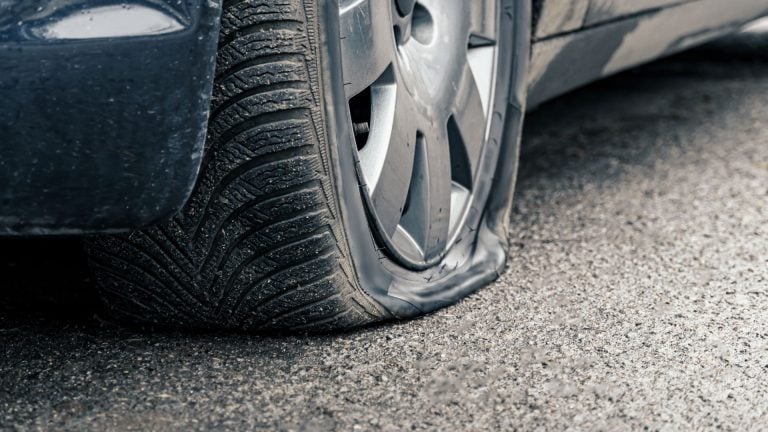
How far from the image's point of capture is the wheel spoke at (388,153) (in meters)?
1.51

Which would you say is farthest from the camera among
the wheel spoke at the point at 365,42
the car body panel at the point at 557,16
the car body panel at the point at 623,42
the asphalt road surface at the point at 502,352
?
the car body panel at the point at 623,42

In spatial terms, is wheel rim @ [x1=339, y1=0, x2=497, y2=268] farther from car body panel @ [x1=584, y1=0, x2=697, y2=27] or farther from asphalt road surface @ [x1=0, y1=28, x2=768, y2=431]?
car body panel @ [x1=584, y1=0, x2=697, y2=27]

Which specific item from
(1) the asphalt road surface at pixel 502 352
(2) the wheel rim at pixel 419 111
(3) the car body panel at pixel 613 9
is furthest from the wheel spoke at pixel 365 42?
(3) the car body panel at pixel 613 9

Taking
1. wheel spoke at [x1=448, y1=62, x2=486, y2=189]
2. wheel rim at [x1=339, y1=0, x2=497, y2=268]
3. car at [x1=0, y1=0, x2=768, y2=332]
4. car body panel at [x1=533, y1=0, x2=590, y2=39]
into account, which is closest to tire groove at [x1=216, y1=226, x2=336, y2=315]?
car at [x1=0, y1=0, x2=768, y2=332]

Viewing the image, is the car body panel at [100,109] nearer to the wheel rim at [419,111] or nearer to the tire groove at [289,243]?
the tire groove at [289,243]

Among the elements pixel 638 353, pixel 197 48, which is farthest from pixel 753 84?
pixel 197 48

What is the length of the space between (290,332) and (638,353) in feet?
1.72

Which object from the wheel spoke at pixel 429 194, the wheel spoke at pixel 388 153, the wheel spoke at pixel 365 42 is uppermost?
the wheel spoke at pixel 365 42

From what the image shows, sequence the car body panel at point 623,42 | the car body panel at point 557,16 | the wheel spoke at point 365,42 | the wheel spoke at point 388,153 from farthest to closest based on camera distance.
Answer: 1. the car body panel at point 623,42
2. the car body panel at point 557,16
3. the wheel spoke at point 388,153
4. the wheel spoke at point 365,42

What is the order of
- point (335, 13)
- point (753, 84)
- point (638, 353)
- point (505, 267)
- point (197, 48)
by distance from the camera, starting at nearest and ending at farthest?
point (197, 48) → point (335, 13) → point (638, 353) → point (505, 267) → point (753, 84)

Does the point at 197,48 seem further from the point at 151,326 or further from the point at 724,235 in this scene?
the point at 724,235

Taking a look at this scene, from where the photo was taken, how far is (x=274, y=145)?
4.16 ft

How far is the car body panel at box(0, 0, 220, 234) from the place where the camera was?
1.07m

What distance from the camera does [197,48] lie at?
1.12 metres
